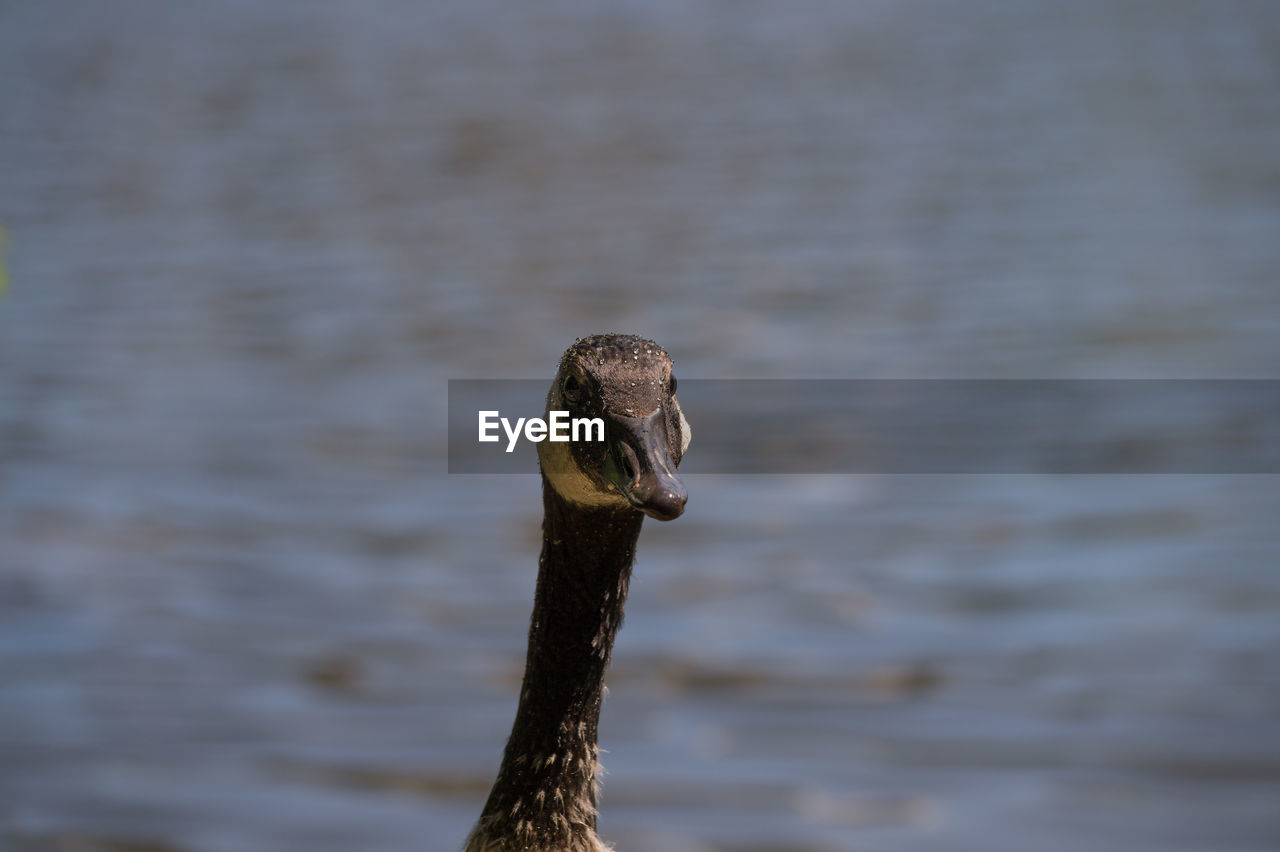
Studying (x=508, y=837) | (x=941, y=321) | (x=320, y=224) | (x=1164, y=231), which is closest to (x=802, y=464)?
(x=941, y=321)

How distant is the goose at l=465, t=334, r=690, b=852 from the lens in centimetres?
299

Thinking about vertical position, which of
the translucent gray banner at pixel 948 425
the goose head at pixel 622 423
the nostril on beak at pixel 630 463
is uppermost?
the translucent gray banner at pixel 948 425

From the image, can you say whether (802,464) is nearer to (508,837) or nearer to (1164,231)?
(508,837)

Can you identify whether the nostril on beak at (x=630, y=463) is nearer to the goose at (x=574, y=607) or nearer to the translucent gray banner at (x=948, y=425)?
the goose at (x=574, y=607)

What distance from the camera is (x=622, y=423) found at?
2871 millimetres

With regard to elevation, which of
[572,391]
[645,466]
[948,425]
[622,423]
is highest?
[948,425]

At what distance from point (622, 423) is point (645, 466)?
142 mm

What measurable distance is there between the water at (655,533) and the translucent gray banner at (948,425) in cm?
19

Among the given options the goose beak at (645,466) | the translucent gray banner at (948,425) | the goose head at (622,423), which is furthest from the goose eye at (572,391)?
the translucent gray banner at (948,425)

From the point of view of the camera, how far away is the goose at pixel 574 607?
2.99 meters

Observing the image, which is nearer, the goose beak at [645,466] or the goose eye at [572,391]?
the goose beak at [645,466]

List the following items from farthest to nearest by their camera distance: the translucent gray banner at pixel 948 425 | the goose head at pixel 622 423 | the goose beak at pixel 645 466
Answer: the translucent gray banner at pixel 948 425 → the goose head at pixel 622 423 → the goose beak at pixel 645 466

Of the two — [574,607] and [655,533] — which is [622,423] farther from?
[655,533]

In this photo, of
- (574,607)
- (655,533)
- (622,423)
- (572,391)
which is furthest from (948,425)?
(622,423)
